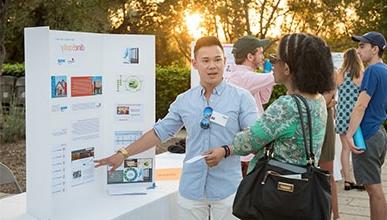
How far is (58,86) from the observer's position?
282 cm

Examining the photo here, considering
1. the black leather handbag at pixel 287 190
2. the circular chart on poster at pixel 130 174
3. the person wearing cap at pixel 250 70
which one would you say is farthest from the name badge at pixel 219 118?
the person wearing cap at pixel 250 70

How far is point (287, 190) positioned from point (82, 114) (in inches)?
53.1

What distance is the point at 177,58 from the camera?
21.9m

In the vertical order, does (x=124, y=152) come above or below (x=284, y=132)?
below

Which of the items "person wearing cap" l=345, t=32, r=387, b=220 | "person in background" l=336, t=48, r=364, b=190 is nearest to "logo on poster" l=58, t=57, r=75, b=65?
"person wearing cap" l=345, t=32, r=387, b=220

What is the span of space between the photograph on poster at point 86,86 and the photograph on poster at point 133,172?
55 centimetres

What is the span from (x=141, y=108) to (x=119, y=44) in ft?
1.46

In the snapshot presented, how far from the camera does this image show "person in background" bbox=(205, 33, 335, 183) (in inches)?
87.3

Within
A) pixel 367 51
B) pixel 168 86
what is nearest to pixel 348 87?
pixel 367 51

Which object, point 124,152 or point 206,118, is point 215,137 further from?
point 124,152

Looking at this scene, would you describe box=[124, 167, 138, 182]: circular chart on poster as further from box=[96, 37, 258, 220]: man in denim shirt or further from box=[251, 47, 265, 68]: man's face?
box=[251, 47, 265, 68]: man's face

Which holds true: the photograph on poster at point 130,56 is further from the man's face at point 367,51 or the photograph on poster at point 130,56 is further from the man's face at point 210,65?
the man's face at point 367,51

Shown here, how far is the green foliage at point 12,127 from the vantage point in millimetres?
9833

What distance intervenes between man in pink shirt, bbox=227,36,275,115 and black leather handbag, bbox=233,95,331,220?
1699 mm
